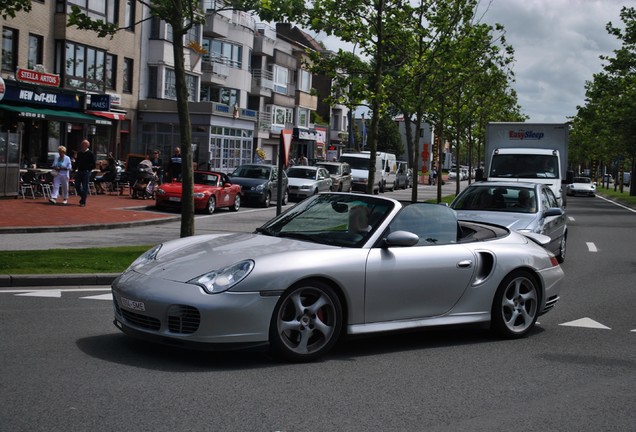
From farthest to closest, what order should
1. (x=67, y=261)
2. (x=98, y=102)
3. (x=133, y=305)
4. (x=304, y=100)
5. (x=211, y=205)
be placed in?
(x=304, y=100)
(x=98, y=102)
(x=211, y=205)
(x=67, y=261)
(x=133, y=305)

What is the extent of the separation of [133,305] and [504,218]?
29.1ft

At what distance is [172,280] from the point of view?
662 cm

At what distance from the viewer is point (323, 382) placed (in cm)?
625

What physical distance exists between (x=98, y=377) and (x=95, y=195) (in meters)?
25.8

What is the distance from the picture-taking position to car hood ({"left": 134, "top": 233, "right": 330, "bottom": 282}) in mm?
6703

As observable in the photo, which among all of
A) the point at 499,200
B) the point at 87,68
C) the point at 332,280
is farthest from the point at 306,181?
the point at 332,280

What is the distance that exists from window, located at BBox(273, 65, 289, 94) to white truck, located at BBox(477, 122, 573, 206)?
47021mm

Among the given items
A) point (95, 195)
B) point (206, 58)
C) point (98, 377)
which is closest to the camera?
point (98, 377)

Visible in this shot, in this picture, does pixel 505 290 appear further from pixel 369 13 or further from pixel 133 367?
pixel 369 13

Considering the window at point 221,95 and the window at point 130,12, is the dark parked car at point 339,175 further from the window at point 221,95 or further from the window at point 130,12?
the window at point 221,95

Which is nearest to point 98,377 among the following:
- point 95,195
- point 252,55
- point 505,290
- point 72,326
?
point 72,326

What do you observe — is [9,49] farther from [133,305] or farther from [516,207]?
[133,305]

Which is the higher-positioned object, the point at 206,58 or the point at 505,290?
the point at 206,58

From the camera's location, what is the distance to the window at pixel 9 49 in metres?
35.5
